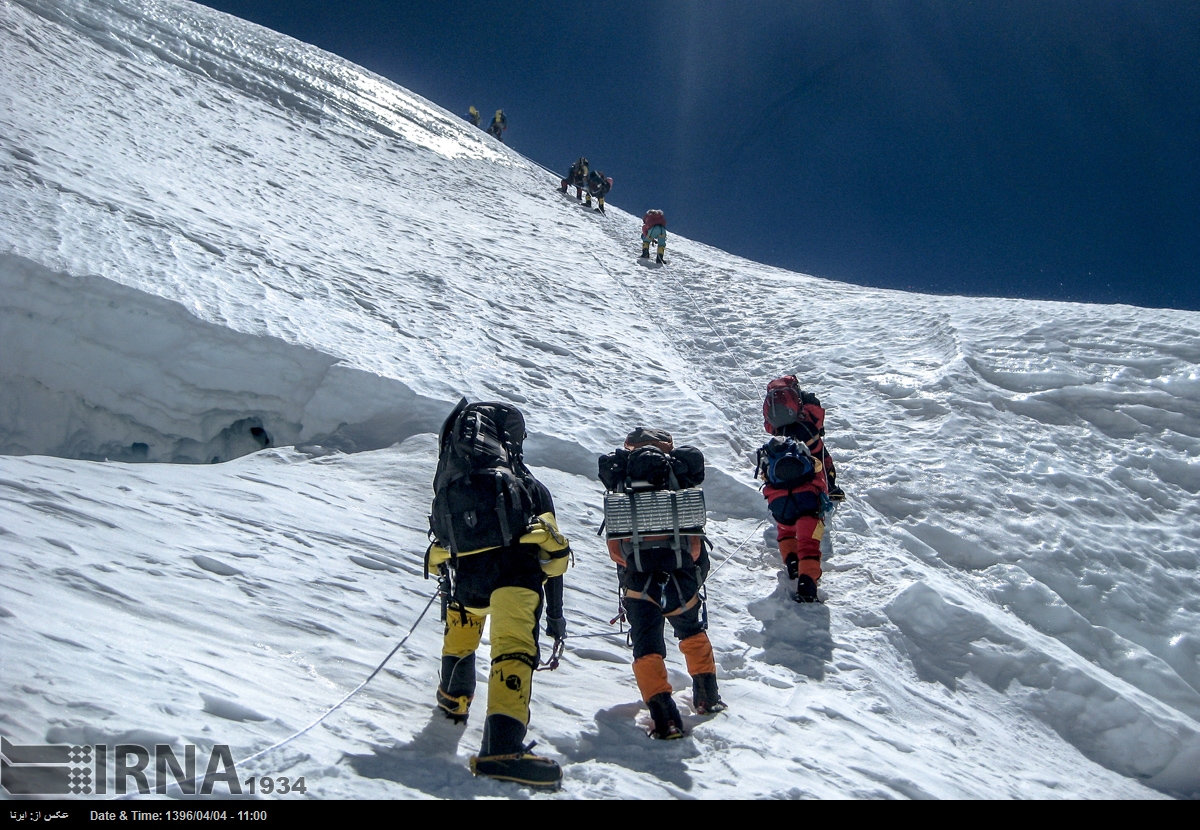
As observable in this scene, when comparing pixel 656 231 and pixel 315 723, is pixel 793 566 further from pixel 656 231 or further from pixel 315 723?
pixel 656 231

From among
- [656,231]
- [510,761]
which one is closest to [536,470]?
[510,761]

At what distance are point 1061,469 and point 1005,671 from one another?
3.33 meters

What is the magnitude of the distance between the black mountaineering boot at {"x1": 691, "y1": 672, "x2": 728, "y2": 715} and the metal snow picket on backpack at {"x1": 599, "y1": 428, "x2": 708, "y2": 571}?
0.65 metres

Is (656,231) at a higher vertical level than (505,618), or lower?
higher

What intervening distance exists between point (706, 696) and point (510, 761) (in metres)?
1.45

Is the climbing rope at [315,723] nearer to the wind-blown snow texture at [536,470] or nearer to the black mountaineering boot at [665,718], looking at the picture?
the wind-blown snow texture at [536,470]

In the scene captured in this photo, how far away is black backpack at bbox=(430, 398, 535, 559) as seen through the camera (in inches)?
139

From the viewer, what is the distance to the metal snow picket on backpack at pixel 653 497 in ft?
13.8

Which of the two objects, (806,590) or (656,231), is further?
(656,231)

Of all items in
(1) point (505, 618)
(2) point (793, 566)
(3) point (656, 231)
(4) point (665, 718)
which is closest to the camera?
(1) point (505, 618)

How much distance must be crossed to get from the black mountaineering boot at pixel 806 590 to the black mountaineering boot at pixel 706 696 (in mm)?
1709

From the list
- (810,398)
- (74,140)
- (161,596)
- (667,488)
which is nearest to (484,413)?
(667,488)

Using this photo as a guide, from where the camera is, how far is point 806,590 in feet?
18.3

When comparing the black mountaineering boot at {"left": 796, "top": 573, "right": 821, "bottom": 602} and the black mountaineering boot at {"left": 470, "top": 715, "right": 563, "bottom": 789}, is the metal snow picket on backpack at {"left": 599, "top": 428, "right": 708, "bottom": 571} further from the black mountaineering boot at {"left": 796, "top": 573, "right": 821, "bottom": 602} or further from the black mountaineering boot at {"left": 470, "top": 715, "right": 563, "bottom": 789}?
the black mountaineering boot at {"left": 796, "top": 573, "right": 821, "bottom": 602}
